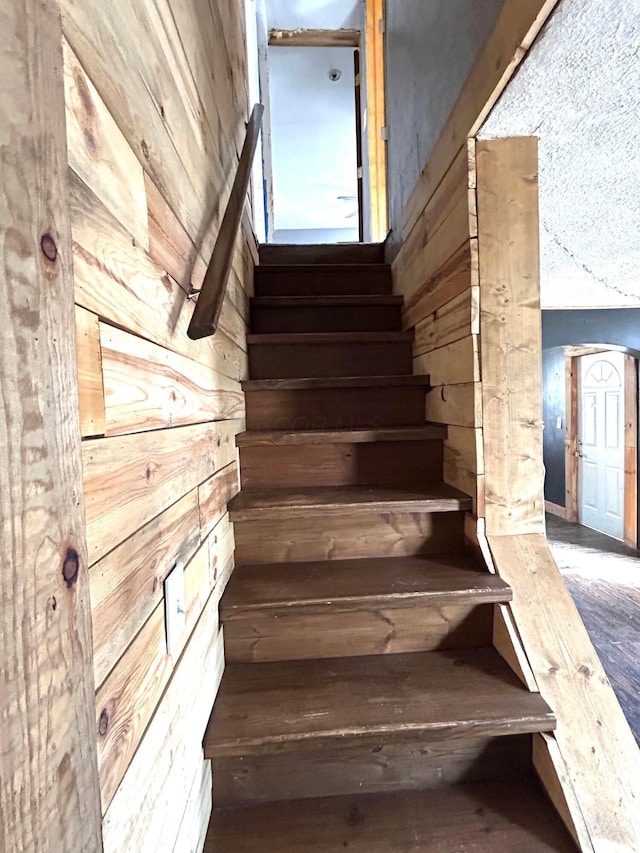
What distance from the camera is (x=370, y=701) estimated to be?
3.28ft

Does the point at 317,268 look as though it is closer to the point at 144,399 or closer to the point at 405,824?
the point at 144,399

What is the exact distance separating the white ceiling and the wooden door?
4397 mm

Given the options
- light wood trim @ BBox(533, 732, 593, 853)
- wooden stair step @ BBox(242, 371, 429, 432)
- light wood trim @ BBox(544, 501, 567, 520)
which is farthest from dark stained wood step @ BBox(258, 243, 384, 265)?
light wood trim @ BBox(544, 501, 567, 520)

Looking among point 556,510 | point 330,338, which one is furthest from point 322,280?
point 556,510

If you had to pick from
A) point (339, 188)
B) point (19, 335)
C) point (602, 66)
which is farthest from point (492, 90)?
point (339, 188)

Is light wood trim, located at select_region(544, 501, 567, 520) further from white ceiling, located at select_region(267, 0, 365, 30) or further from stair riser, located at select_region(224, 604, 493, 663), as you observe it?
white ceiling, located at select_region(267, 0, 365, 30)

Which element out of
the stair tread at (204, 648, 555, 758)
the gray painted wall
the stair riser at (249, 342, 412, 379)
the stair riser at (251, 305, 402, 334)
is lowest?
the stair tread at (204, 648, 555, 758)

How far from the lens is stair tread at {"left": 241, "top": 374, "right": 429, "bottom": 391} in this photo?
5.39 ft

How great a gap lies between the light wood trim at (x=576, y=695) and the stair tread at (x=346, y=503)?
18cm

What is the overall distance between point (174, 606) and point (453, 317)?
1.14 m

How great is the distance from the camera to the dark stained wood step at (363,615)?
3.62ft

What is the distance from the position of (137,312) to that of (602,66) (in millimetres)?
1116

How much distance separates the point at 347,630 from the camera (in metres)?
1.17

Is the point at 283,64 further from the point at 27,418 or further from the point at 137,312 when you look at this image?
the point at 27,418
